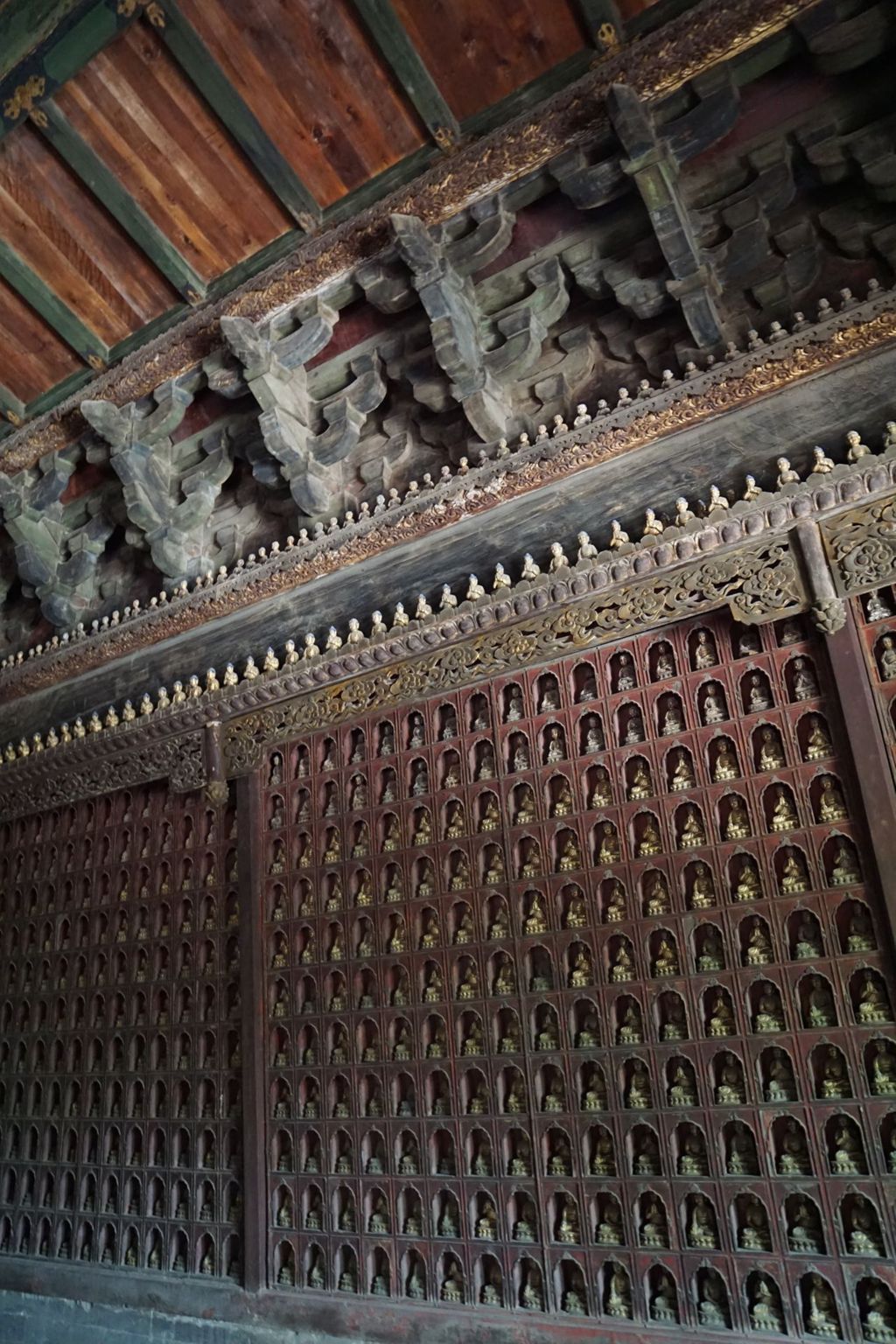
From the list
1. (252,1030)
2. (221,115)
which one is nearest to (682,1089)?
(252,1030)

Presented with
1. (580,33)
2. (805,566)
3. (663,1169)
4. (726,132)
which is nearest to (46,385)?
(580,33)

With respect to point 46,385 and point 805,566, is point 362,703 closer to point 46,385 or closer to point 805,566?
point 805,566

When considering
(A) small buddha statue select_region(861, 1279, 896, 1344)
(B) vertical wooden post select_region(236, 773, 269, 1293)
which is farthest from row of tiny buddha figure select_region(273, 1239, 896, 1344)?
(B) vertical wooden post select_region(236, 773, 269, 1293)

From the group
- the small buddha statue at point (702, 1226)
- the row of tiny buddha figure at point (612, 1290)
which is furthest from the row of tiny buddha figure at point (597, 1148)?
the row of tiny buddha figure at point (612, 1290)

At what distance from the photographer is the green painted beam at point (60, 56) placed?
13.4ft

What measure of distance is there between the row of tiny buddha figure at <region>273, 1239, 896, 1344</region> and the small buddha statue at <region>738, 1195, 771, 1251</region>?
3.3 inches

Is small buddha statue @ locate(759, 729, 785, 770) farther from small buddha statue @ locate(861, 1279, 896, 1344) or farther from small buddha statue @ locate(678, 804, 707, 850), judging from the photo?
small buddha statue @ locate(861, 1279, 896, 1344)

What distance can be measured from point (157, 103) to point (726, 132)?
2.66 metres

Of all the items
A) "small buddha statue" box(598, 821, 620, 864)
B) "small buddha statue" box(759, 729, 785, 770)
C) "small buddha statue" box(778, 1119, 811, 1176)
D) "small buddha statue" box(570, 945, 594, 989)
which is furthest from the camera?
"small buddha statue" box(598, 821, 620, 864)

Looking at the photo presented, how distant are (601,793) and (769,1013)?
1.04 m

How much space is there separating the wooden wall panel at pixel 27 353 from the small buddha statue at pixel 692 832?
4.53 meters

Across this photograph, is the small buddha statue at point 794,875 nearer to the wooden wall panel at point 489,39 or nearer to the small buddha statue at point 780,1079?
the small buddha statue at point 780,1079

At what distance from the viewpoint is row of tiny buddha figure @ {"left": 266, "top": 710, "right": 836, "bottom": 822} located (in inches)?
139

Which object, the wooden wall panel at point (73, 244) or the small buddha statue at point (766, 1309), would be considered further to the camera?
the wooden wall panel at point (73, 244)
